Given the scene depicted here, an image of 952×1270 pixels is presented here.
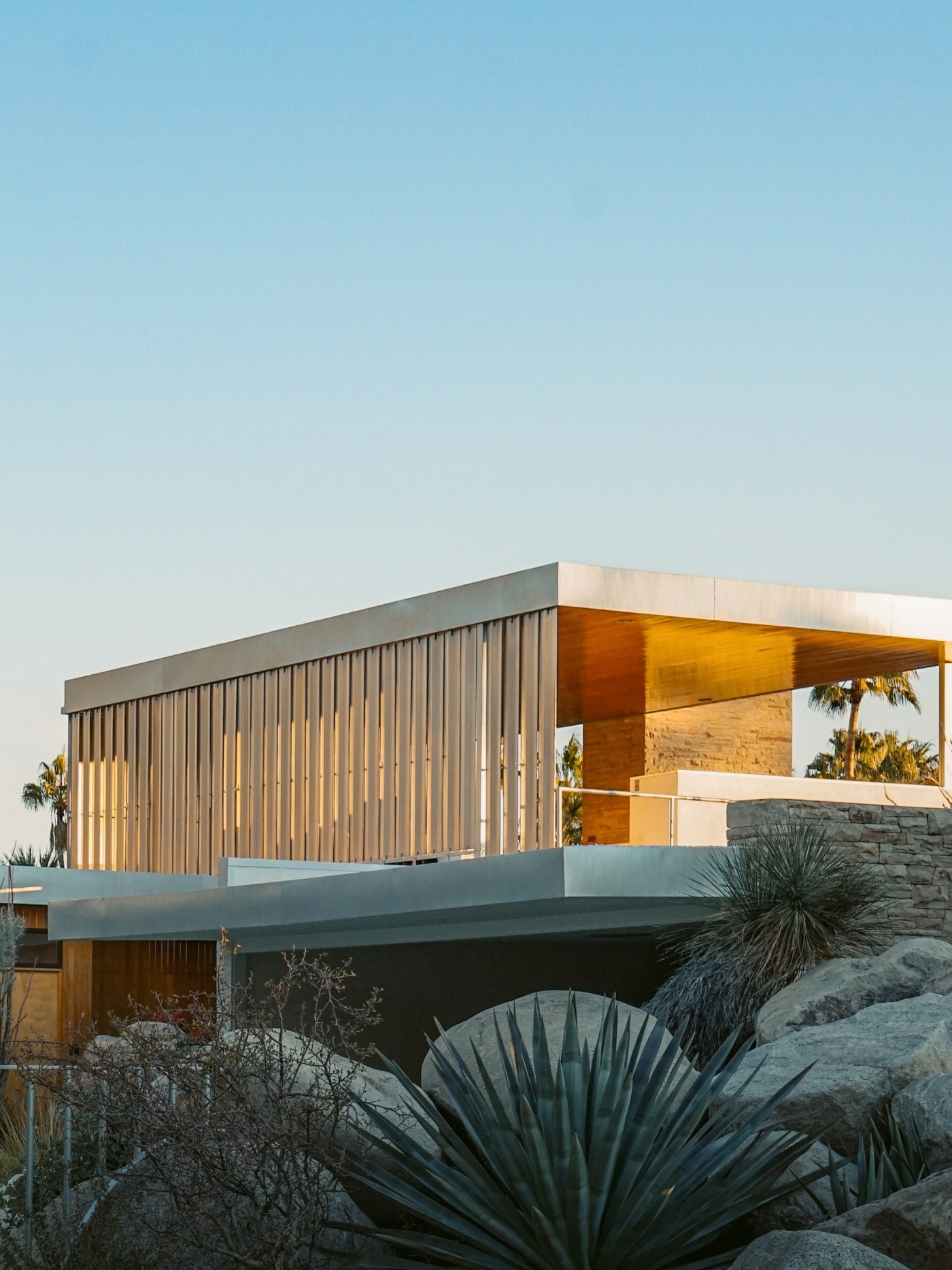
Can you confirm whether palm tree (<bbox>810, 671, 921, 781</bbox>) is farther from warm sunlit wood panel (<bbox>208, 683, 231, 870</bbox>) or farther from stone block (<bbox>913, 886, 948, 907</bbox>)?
stone block (<bbox>913, 886, 948, 907</bbox>)

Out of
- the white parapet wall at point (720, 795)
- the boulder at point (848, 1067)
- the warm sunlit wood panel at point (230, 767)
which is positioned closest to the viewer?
the boulder at point (848, 1067)

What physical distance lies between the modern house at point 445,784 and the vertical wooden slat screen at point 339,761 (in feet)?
0.11

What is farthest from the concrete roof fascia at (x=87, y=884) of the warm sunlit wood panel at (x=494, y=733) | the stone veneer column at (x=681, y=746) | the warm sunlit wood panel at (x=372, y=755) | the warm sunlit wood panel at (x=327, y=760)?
the stone veneer column at (x=681, y=746)

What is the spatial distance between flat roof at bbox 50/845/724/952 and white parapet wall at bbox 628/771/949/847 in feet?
11.5

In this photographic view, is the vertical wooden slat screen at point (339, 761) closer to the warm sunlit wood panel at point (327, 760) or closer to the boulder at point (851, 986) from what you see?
the warm sunlit wood panel at point (327, 760)

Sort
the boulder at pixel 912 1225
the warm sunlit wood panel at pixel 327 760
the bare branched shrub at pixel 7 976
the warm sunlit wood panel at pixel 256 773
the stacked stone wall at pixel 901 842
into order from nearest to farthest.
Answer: the boulder at pixel 912 1225, the stacked stone wall at pixel 901 842, the bare branched shrub at pixel 7 976, the warm sunlit wood panel at pixel 327 760, the warm sunlit wood panel at pixel 256 773

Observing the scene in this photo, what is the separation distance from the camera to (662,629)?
19.8 meters

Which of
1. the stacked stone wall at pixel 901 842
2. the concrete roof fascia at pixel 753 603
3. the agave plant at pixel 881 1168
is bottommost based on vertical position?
the agave plant at pixel 881 1168

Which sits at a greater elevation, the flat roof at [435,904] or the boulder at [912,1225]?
the flat roof at [435,904]

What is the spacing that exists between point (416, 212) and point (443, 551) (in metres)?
6.35

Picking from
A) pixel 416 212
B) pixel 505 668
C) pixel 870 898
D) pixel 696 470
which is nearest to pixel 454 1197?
pixel 870 898

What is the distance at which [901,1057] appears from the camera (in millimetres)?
10016

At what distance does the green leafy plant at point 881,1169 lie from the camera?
8492mm

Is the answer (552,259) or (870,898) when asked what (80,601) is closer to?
(552,259)
